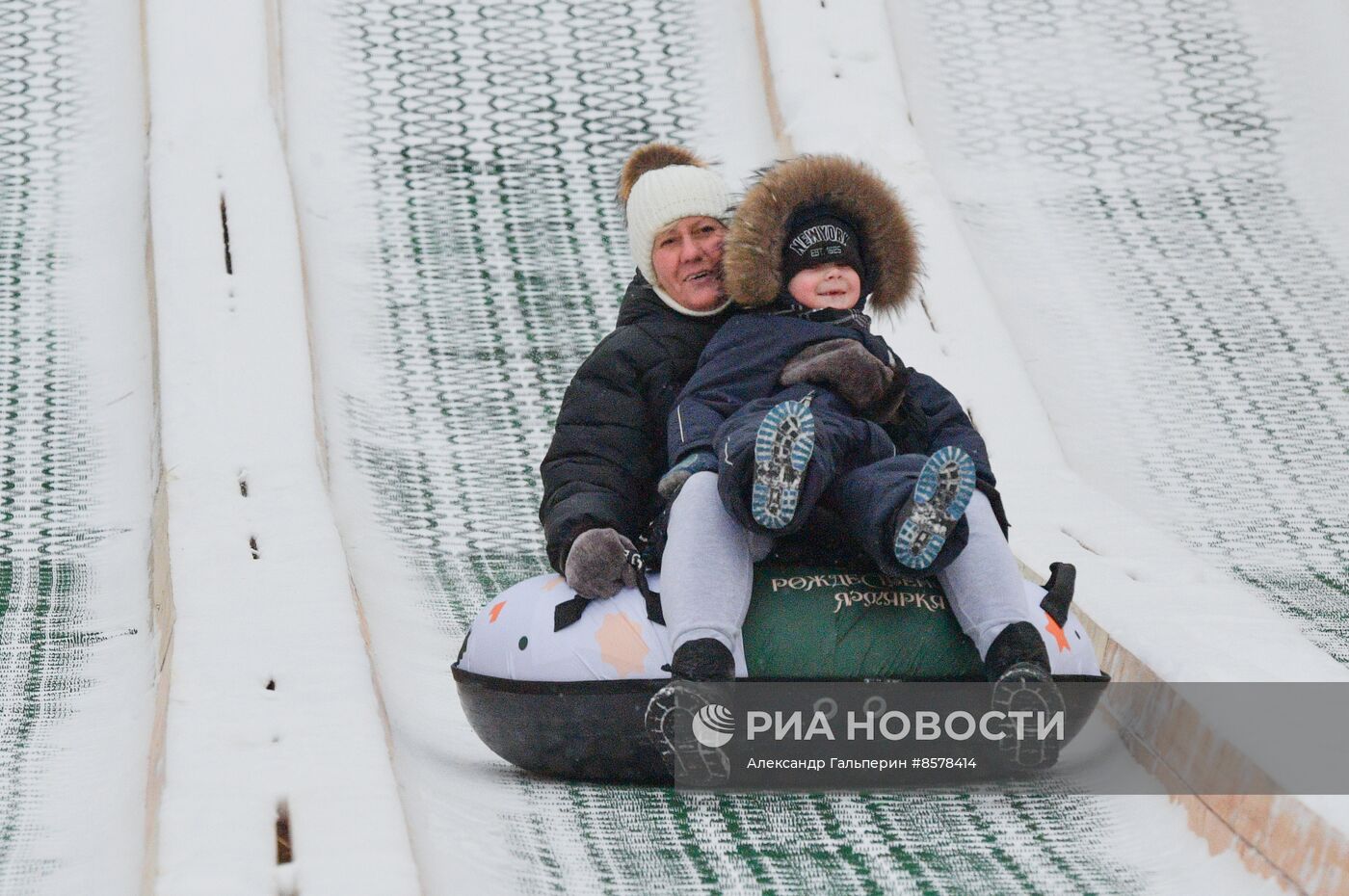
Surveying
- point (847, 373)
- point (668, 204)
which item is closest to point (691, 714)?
point (847, 373)

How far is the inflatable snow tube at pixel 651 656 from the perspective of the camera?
6.03 feet

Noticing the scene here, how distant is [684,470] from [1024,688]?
0.40m

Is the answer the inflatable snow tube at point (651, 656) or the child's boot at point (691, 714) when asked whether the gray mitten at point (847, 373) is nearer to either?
the inflatable snow tube at point (651, 656)

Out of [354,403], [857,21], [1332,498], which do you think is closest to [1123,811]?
[1332,498]

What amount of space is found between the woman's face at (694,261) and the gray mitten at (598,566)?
0.35 metres

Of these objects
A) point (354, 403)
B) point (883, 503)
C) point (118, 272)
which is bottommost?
point (883, 503)

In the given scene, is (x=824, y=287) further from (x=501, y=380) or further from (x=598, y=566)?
(x=501, y=380)

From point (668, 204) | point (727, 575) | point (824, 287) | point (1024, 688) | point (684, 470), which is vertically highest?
point (668, 204)

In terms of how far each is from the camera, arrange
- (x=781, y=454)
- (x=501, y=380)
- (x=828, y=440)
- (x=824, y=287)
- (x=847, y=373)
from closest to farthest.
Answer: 1. (x=781, y=454)
2. (x=828, y=440)
3. (x=847, y=373)
4. (x=824, y=287)
5. (x=501, y=380)

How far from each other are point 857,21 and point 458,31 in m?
0.91

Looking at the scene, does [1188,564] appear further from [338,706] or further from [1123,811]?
[338,706]

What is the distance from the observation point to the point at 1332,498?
10.1 feet

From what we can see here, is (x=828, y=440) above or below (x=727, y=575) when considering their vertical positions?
above

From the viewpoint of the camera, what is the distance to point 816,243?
203 centimetres
